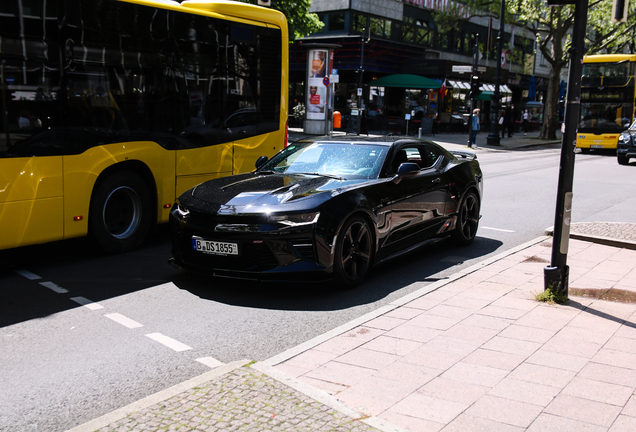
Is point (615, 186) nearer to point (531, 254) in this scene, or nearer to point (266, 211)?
point (531, 254)

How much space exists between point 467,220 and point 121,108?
4.64 meters

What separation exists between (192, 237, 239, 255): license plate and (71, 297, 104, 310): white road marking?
101 centimetres

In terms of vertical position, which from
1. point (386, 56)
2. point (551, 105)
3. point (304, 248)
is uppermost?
point (386, 56)

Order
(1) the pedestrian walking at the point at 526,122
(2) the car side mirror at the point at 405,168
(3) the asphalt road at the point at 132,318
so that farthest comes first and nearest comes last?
(1) the pedestrian walking at the point at 526,122 < (2) the car side mirror at the point at 405,168 < (3) the asphalt road at the point at 132,318

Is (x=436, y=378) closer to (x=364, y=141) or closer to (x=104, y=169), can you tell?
(x=364, y=141)

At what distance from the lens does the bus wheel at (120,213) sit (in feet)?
24.4

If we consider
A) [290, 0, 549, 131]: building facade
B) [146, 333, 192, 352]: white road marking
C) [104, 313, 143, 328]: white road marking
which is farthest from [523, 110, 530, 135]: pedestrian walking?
[146, 333, 192, 352]: white road marking

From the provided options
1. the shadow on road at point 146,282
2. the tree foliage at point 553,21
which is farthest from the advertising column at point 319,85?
the shadow on road at point 146,282

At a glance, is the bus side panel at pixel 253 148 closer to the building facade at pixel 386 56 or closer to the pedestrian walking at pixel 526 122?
the building facade at pixel 386 56

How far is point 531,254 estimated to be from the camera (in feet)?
26.2

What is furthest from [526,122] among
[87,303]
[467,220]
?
[87,303]

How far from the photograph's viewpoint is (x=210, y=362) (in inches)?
174

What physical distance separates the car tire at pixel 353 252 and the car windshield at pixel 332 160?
0.74 m

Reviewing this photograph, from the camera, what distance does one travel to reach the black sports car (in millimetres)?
5797
